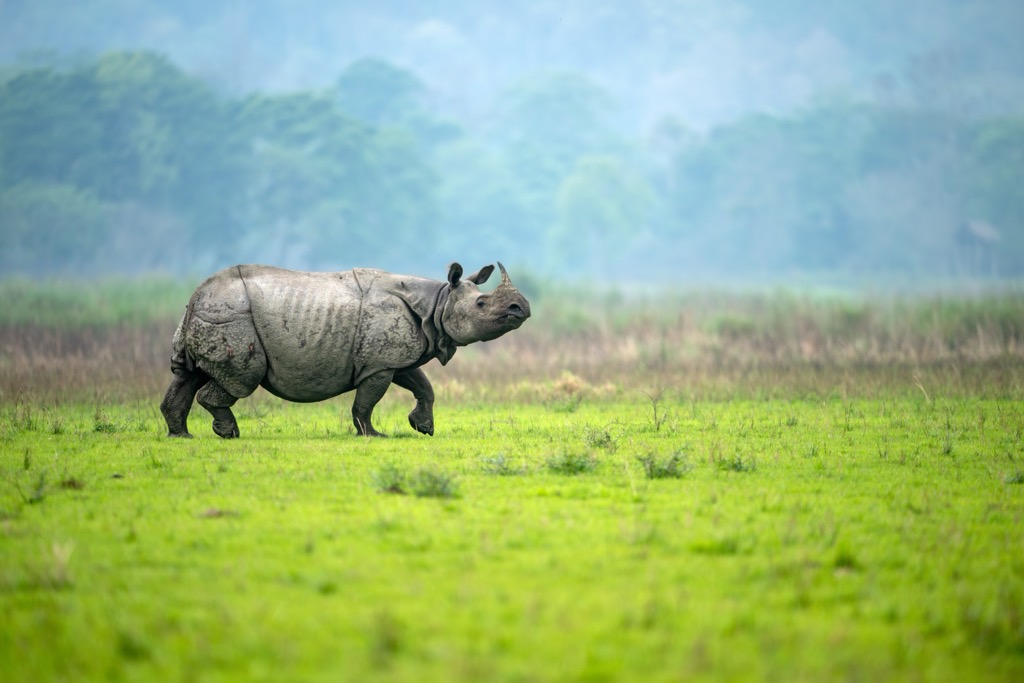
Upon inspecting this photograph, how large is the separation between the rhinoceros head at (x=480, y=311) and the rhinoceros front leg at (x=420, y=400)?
69 centimetres

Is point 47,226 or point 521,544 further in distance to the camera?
point 47,226

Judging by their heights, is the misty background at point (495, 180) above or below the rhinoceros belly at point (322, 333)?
above

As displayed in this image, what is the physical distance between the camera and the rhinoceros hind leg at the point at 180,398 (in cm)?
1463

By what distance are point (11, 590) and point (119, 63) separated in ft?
273

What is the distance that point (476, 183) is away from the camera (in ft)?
364

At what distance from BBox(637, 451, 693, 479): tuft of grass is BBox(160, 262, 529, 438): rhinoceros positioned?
3084 mm

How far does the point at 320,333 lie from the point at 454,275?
174 centimetres

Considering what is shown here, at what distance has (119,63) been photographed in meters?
84.9

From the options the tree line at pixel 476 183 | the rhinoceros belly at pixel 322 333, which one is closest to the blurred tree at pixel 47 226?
the tree line at pixel 476 183

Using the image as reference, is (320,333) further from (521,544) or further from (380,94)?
(380,94)

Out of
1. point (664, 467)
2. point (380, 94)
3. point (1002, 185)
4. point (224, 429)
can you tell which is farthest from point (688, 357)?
point (380, 94)

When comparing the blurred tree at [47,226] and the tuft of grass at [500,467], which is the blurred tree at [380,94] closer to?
the blurred tree at [47,226]

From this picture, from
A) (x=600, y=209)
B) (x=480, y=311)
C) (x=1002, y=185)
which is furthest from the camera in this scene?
(x=600, y=209)

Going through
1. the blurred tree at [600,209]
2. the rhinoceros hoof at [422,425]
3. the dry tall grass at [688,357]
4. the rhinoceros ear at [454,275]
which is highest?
the blurred tree at [600,209]
